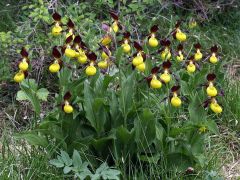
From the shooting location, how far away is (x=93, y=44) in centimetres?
273

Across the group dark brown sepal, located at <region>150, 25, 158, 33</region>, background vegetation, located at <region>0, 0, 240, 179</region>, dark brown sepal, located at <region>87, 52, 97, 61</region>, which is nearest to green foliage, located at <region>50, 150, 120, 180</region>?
background vegetation, located at <region>0, 0, 240, 179</region>

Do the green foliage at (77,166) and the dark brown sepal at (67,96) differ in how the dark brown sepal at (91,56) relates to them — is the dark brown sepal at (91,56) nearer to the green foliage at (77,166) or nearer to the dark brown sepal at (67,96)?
the dark brown sepal at (67,96)

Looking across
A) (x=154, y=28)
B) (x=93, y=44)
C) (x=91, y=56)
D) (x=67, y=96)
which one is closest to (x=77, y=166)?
(x=67, y=96)

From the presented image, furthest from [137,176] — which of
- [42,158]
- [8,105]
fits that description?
[8,105]

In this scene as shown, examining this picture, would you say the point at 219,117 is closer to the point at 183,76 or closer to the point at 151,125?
the point at 183,76

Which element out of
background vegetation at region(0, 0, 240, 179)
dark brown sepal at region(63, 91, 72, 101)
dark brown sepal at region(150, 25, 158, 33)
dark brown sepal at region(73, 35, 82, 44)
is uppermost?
dark brown sepal at region(73, 35, 82, 44)

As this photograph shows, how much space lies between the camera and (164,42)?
2109 millimetres

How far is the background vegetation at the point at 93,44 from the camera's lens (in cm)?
210

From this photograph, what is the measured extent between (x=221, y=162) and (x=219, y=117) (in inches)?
16.2

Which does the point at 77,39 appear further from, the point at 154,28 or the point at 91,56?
→ the point at 154,28

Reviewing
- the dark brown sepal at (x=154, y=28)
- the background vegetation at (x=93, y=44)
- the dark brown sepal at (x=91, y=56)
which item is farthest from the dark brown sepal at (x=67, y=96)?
the dark brown sepal at (x=154, y=28)

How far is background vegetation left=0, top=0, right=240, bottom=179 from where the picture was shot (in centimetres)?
210

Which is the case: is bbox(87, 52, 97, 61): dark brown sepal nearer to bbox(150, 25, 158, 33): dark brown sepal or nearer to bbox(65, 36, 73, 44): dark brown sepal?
bbox(65, 36, 73, 44): dark brown sepal

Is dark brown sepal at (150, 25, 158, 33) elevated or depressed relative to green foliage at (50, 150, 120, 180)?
elevated
